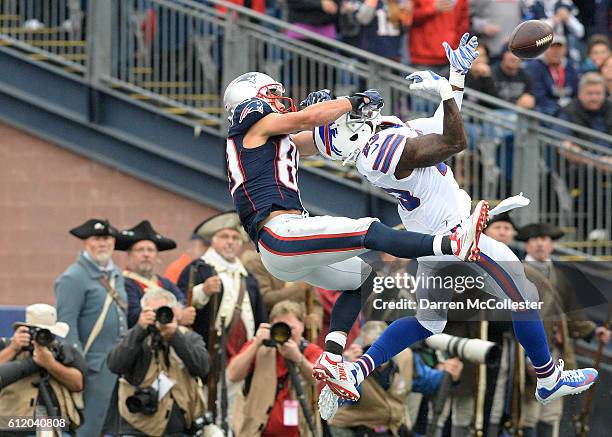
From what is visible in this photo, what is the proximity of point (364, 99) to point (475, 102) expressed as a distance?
554 cm

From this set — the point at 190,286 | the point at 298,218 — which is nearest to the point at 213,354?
the point at 190,286

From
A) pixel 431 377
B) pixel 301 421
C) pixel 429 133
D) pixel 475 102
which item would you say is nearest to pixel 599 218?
pixel 475 102

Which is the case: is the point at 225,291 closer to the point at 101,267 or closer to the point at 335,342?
the point at 101,267

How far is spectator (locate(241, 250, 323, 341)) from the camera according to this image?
13750 millimetres

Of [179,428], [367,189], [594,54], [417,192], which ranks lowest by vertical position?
[179,428]

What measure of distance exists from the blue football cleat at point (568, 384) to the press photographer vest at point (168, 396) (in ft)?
8.57

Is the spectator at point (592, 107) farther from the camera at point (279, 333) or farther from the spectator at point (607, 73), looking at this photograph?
the camera at point (279, 333)

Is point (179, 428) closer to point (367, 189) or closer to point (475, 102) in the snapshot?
point (367, 189)

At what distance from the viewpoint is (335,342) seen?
11336 mm

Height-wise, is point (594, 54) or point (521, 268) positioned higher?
point (594, 54)

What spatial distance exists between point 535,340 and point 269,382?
2307 millimetres

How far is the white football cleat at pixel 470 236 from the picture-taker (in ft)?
34.6

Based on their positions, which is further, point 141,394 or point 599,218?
point 599,218

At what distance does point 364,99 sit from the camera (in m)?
11.0
